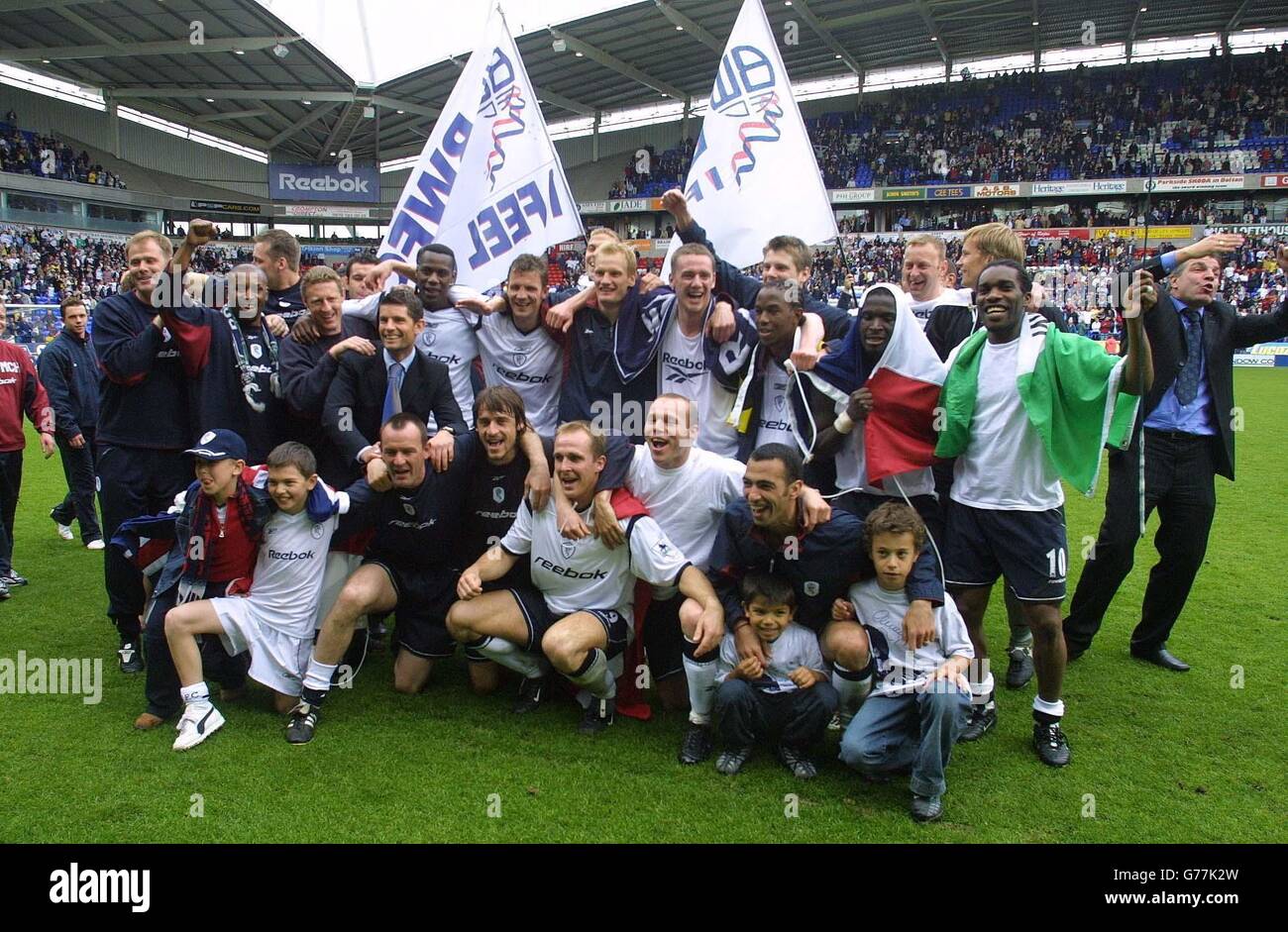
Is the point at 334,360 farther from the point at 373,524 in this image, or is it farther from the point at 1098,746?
the point at 1098,746

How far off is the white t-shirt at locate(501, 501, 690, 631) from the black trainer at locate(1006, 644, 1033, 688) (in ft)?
7.04

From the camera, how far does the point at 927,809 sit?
3473mm

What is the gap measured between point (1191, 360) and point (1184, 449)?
504 millimetres

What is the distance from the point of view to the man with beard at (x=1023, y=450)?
12.5 feet

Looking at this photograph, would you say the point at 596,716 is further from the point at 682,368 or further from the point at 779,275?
the point at 779,275

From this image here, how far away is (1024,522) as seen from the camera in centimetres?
392

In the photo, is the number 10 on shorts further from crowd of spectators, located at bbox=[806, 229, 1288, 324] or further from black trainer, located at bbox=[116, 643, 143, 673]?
crowd of spectators, located at bbox=[806, 229, 1288, 324]

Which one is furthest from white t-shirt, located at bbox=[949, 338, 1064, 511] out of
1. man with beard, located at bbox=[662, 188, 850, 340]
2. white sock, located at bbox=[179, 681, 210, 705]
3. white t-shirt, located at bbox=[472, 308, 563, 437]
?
white sock, located at bbox=[179, 681, 210, 705]

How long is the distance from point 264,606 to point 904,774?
10.4ft

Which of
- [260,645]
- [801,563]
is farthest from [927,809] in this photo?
[260,645]

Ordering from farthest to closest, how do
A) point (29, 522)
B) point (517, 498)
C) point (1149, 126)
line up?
point (1149, 126) < point (29, 522) < point (517, 498)

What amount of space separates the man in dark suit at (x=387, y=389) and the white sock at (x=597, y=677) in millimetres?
1266

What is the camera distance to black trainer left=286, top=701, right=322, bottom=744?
404cm
